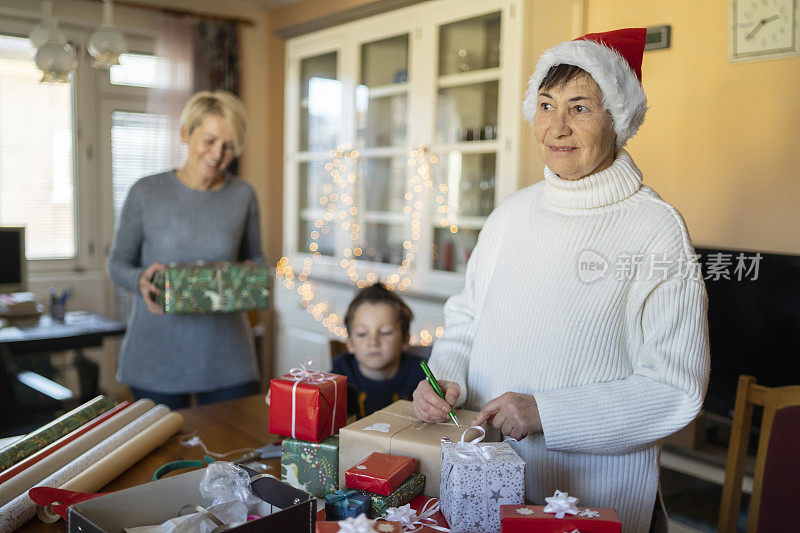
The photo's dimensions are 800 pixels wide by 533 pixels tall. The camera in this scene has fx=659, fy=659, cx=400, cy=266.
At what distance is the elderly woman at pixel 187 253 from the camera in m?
2.14

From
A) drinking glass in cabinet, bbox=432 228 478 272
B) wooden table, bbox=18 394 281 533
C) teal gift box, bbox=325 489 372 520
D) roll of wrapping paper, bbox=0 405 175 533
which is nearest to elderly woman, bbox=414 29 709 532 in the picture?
teal gift box, bbox=325 489 372 520

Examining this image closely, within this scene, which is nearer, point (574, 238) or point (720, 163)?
point (574, 238)

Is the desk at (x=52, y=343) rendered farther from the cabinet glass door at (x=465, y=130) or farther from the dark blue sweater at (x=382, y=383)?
the cabinet glass door at (x=465, y=130)

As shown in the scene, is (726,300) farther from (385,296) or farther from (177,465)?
(177,465)

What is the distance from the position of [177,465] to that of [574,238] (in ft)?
3.11

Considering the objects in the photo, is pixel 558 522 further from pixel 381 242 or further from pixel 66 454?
pixel 381 242

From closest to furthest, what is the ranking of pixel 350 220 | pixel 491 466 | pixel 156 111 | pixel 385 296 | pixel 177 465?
1. pixel 491 466
2. pixel 177 465
3. pixel 385 296
4. pixel 350 220
5. pixel 156 111

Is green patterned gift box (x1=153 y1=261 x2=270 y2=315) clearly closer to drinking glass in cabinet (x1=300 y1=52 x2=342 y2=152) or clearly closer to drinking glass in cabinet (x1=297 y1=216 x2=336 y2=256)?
drinking glass in cabinet (x1=297 y1=216 x2=336 y2=256)

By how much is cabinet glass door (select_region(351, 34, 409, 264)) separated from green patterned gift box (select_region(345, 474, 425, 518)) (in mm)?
2543

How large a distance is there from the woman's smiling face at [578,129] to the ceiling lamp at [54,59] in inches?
84.7

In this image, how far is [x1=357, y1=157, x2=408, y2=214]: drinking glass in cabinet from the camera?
12.0 ft

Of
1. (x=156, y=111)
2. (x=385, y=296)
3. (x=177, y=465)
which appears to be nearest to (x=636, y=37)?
(x=385, y=296)

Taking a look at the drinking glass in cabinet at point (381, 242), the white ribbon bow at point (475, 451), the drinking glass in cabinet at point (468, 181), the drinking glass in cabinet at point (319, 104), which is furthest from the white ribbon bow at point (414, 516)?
the drinking glass in cabinet at point (319, 104)

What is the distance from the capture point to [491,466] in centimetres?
100
